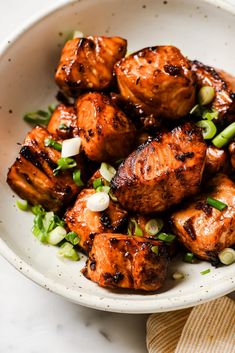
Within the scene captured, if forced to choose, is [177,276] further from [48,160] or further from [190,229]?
[48,160]

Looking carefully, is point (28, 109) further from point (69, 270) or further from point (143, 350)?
point (143, 350)

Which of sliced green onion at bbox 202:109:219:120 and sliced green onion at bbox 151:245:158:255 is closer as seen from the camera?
sliced green onion at bbox 151:245:158:255

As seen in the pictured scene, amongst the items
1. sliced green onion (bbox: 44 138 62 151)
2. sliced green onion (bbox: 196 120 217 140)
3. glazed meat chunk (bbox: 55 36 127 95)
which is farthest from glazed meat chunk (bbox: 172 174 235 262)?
glazed meat chunk (bbox: 55 36 127 95)

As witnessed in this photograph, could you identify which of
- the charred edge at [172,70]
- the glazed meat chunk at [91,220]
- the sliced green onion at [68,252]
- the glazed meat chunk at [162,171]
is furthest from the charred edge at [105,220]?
the charred edge at [172,70]

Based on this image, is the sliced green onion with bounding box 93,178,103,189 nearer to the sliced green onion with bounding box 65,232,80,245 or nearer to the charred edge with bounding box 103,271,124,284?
the sliced green onion with bounding box 65,232,80,245

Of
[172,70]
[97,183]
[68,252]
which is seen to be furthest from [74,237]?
[172,70]
